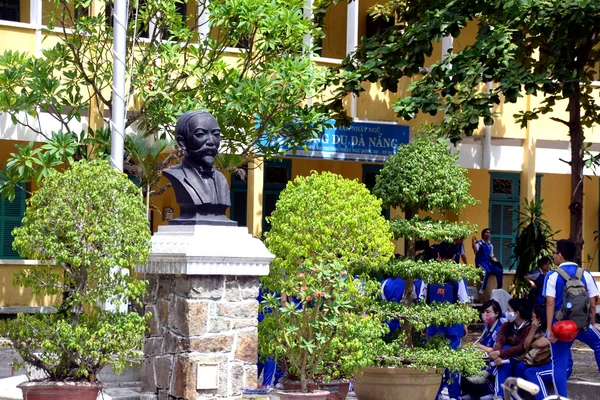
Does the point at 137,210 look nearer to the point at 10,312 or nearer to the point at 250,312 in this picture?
the point at 250,312

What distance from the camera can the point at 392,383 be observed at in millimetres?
11602

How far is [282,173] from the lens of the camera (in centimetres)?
2286

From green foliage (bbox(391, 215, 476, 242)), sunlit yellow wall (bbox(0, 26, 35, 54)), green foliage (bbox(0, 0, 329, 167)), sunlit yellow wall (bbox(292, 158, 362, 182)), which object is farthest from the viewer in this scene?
sunlit yellow wall (bbox(292, 158, 362, 182))

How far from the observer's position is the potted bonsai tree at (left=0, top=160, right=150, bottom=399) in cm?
883

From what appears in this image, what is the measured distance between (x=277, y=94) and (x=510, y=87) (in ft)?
9.81

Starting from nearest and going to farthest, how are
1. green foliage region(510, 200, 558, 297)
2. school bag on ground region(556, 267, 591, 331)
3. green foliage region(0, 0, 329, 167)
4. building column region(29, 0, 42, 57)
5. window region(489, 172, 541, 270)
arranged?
1. school bag on ground region(556, 267, 591, 331)
2. green foliage region(0, 0, 329, 167)
3. building column region(29, 0, 42, 57)
4. green foliage region(510, 200, 558, 297)
5. window region(489, 172, 541, 270)

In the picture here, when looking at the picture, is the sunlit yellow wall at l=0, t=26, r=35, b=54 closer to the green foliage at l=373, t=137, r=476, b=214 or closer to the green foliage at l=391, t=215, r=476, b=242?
the green foliage at l=373, t=137, r=476, b=214

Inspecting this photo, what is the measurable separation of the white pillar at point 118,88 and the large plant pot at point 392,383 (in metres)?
3.48

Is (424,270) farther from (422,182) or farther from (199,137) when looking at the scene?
(199,137)

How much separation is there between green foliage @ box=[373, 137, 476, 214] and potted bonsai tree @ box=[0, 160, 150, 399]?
3.63 meters

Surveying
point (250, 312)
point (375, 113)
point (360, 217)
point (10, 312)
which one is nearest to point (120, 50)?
point (360, 217)

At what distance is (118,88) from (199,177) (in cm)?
348

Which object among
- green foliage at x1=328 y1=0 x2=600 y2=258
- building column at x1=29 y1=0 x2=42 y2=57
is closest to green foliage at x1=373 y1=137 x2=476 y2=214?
green foliage at x1=328 y1=0 x2=600 y2=258

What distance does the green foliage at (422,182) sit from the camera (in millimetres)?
11922
